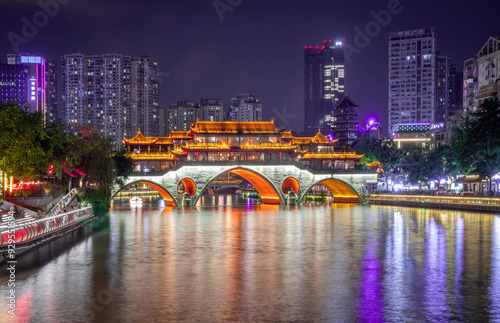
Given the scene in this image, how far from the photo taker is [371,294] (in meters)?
15.7

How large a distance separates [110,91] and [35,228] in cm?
16899

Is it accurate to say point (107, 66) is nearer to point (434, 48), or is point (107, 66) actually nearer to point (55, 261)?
point (434, 48)

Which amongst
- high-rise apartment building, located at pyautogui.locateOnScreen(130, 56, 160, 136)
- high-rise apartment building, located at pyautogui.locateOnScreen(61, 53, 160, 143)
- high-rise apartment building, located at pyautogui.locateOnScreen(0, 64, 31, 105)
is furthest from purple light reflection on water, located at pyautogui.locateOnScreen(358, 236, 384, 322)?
high-rise apartment building, located at pyautogui.locateOnScreen(130, 56, 160, 136)

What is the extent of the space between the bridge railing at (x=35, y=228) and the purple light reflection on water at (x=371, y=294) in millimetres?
12804

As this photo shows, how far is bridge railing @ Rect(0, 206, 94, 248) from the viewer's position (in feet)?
67.1

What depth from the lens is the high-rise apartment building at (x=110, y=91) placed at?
187 m

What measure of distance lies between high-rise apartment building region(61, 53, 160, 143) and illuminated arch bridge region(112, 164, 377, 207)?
11686 cm

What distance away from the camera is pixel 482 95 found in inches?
3216

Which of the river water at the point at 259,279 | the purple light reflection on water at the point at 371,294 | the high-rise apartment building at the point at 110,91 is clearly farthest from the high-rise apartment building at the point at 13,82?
the purple light reflection on water at the point at 371,294

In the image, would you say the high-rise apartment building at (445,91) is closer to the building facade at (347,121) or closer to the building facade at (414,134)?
the building facade at (414,134)

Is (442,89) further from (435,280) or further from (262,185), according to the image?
(435,280)

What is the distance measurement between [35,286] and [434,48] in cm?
18318

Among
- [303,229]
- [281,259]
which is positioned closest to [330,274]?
[281,259]

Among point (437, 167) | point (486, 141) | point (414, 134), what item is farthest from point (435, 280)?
point (414, 134)
